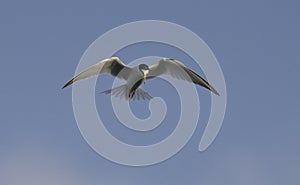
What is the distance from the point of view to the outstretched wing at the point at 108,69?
19.8 metres

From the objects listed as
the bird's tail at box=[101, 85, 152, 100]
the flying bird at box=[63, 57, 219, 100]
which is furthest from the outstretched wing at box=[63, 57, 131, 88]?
the bird's tail at box=[101, 85, 152, 100]

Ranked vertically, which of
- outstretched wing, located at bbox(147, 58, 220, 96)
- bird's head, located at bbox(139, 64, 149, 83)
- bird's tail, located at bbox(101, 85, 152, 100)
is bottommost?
Result: bird's tail, located at bbox(101, 85, 152, 100)

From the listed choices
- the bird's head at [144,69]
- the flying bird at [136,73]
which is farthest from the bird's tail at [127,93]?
the bird's head at [144,69]

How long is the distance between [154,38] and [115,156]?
13.3 feet

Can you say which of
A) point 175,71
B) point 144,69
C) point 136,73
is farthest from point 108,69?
point 175,71

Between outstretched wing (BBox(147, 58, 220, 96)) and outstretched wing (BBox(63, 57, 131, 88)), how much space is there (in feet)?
3.13

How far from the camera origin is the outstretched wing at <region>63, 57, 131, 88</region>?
19.8 metres

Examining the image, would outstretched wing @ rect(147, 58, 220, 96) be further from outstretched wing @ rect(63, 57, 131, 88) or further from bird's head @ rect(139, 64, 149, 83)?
outstretched wing @ rect(63, 57, 131, 88)

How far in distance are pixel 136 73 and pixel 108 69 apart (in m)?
1.52

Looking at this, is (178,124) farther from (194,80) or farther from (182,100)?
(194,80)

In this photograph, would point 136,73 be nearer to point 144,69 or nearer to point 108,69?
point 144,69

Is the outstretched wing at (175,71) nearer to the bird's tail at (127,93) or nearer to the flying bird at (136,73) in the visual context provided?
the flying bird at (136,73)

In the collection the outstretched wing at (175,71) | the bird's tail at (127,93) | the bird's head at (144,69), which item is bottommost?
the bird's tail at (127,93)

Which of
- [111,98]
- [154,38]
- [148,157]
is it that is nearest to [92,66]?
[111,98]
